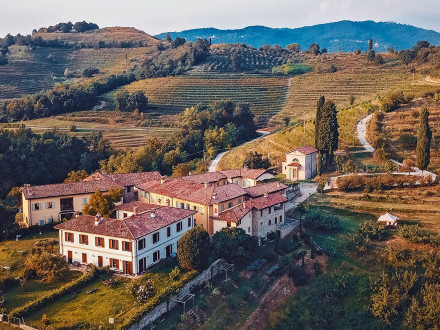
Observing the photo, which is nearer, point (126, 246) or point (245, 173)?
point (126, 246)

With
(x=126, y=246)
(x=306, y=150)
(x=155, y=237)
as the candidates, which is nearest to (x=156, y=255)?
(x=155, y=237)

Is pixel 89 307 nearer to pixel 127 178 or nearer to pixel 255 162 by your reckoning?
pixel 127 178

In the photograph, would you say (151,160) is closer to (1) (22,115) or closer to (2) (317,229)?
(2) (317,229)

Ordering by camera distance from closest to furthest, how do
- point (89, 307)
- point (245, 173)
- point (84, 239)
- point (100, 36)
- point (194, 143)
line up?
point (89, 307), point (84, 239), point (245, 173), point (194, 143), point (100, 36)

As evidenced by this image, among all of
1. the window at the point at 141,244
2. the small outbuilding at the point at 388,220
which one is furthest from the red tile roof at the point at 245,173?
the window at the point at 141,244

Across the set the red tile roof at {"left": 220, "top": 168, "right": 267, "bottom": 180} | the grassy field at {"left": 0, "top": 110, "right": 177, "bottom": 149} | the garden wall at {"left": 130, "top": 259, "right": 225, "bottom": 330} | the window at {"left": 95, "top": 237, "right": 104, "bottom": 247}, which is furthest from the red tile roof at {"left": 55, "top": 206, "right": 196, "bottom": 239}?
the grassy field at {"left": 0, "top": 110, "right": 177, "bottom": 149}

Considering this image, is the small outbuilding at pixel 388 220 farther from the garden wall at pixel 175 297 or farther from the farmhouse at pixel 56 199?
the farmhouse at pixel 56 199
